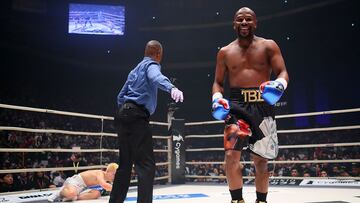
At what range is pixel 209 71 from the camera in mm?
13172

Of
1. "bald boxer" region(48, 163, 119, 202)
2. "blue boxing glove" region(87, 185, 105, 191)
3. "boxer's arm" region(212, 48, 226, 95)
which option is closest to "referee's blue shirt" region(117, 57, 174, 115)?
"boxer's arm" region(212, 48, 226, 95)

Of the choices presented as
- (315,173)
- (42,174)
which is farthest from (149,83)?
(315,173)

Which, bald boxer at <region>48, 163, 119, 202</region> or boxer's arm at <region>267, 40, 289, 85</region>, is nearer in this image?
boxer's arm at <region>267, 40, 289, 85</region>

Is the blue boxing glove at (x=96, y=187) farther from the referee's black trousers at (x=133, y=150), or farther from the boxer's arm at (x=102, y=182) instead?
the referee's black trousers at (x=133, y=150)

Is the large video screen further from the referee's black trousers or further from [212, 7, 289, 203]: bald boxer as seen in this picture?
[212, 7, 289, 203]: bald boxer

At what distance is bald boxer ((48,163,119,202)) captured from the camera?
11.7ft

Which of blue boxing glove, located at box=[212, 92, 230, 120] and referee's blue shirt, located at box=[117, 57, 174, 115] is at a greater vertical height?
referee's blue shirt, located at box=[117, 57, 174, 115]

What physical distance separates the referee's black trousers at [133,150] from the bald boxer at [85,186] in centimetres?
148

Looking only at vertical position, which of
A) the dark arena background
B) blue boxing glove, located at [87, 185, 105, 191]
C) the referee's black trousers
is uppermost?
the dark arena background

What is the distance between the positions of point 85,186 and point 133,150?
5.95ft

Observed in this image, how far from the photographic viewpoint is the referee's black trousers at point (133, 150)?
2.16 meters

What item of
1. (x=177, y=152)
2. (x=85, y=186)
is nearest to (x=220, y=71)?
(x=85, y=186)

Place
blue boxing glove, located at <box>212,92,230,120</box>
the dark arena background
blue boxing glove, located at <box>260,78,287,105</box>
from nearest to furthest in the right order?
blue boxing glove, located at <box>260,78,287,105</box> < blue boxing glove, located at <box>212,92,230,120</box> < the dark arena background

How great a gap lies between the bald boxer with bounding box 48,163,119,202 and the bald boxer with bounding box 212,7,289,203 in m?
1.90
